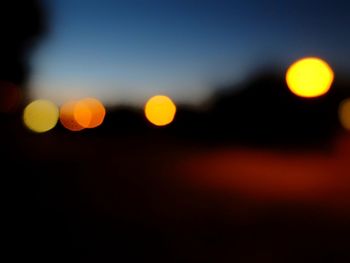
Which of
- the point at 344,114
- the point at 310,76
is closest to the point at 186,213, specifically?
the point at 310,76

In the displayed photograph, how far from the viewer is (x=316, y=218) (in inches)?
316

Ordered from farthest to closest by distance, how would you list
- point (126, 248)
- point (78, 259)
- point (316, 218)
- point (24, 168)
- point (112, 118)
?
1. point (112, 118)
2. point (24, 168)
3. point (316, 218)
4. point (126, 248)
5. point (78, 259)

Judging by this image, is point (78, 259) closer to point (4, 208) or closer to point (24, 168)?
point (4, 208)

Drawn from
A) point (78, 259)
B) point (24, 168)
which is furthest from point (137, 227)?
point (24, 168)

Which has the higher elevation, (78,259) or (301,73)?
(301,73)

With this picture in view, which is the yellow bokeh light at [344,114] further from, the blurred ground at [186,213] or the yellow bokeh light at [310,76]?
the blurred ground at [186,213]

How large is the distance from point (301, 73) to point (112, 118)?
1566 inches

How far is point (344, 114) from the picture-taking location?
968 inches

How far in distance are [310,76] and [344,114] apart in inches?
249

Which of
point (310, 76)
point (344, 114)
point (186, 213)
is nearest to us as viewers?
point (186, 213)

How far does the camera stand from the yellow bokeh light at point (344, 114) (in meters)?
24.1

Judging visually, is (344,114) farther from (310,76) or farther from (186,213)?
(186,213)

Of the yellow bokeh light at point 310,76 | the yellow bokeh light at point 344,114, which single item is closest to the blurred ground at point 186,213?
the yellow bokeh light at point 310,76

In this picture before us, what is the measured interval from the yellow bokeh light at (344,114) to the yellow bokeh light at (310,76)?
15.0 feet
